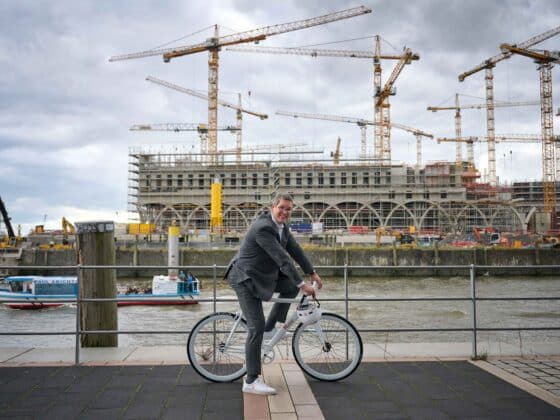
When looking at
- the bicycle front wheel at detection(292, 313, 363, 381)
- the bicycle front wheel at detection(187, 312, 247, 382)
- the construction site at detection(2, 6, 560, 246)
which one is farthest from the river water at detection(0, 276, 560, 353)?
the construction site at detection(2, 6, 560, 246)

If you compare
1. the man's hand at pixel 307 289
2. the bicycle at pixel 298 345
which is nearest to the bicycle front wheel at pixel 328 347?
the bicycle at pixel 298 345

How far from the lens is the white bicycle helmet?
15.4ft

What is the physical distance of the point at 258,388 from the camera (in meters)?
4.38

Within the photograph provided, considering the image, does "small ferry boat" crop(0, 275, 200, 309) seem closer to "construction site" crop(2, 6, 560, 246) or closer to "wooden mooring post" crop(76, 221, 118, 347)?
"wooden mooring post" crop(76, 221, 118, 347)

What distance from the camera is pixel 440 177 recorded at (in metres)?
89.0

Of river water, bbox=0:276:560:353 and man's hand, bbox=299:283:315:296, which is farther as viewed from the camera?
river water, bbox=0:276:560:353

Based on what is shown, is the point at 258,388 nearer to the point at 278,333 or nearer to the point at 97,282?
the point at 278,333

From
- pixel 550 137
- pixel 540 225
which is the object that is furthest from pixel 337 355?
pixel 540 225

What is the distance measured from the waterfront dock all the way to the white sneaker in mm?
46

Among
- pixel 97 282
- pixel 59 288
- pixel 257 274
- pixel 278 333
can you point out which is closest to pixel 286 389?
pixel 278 333

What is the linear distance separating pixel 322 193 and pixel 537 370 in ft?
274

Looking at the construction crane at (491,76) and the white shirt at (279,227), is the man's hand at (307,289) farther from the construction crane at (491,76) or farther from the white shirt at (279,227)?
the construction crane at (491,76)

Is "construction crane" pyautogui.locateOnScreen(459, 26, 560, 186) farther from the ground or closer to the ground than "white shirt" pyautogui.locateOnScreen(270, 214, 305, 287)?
farther from the ground

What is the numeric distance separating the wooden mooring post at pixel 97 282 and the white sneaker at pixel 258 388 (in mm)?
3086
